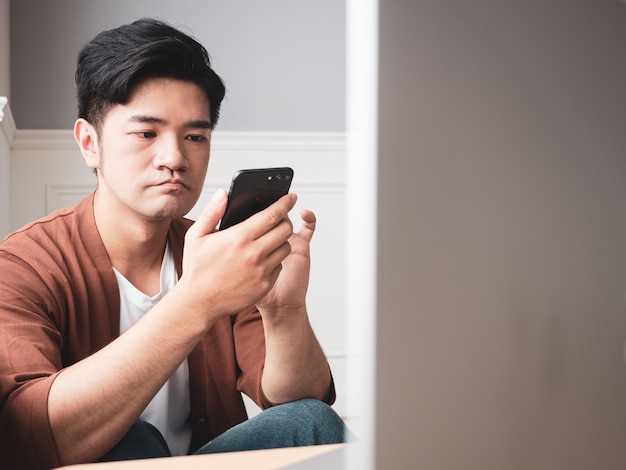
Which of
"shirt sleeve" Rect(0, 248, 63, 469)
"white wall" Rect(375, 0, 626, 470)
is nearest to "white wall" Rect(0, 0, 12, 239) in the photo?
"shirt sleeve" Rect(0, 248, 63, 469)

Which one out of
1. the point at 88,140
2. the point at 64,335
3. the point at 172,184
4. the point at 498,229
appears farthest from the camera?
the point at 88,140

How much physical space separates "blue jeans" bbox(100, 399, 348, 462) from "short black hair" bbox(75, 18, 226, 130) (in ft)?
1.96

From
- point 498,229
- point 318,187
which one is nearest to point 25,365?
point 498,229

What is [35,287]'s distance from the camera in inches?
38.9

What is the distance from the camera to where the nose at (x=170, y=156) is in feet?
3.89

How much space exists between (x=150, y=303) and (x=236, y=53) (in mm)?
1420

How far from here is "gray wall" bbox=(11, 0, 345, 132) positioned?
220cm

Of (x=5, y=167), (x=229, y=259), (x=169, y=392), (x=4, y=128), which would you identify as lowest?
(x=169, y=392)

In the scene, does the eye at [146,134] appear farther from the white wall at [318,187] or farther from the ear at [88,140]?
the white wall at [318,187]

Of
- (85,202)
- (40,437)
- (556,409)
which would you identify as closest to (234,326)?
(85,202)

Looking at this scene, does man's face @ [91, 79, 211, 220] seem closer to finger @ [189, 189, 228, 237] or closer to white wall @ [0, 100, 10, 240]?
finger @ [189, 189, 228, 237]

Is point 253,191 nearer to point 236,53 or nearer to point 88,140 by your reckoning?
point 88,140

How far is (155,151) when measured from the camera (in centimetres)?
120

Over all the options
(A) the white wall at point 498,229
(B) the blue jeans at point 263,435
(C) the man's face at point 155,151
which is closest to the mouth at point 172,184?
(C) the man's face at point 155,151
